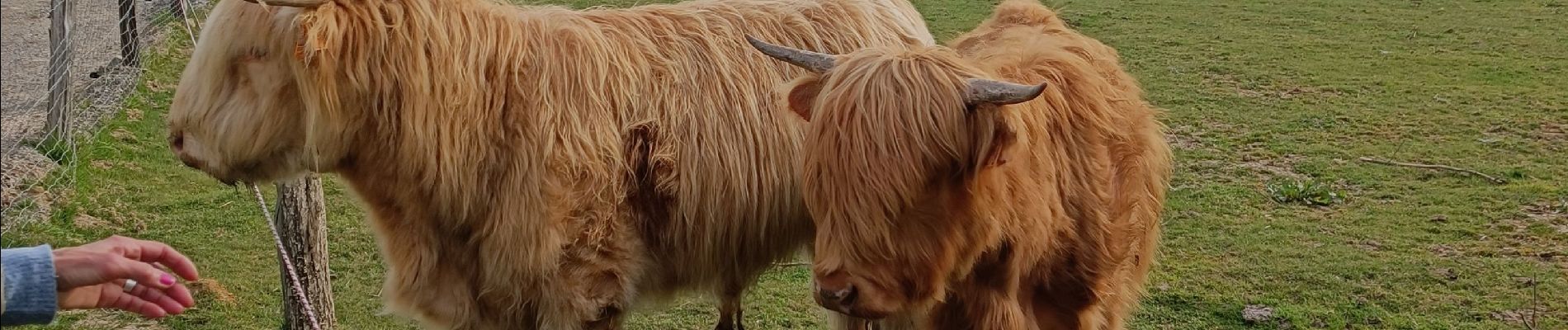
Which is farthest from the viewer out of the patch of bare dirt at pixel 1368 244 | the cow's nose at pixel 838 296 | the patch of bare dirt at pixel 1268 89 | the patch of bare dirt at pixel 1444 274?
the patch of bare dirt at pixel 1268 89

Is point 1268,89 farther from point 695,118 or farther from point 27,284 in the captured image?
point 27,284

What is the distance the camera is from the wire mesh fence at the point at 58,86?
19.9 feet

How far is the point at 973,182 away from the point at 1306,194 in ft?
13.1

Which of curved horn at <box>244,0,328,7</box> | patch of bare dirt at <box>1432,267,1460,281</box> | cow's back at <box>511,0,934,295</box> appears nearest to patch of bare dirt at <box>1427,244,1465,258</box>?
patch of bare dirt at <box>1432,267,1460,281</box>

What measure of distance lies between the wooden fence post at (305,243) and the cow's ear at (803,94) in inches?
74.9

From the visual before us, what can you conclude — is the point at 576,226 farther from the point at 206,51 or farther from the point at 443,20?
the point at 206,51

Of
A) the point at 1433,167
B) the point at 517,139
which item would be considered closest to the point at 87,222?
the point at 517,139

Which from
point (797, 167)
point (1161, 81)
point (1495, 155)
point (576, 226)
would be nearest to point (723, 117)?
point (797, 167)

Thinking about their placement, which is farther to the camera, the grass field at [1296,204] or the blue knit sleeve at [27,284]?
the grass field at [1296,204]

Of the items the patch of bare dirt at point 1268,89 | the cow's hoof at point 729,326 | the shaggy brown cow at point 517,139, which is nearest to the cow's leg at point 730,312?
the cow's hoof at point 729,326

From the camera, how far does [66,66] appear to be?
6.56 metres

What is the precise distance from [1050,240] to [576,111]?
1.23 meters

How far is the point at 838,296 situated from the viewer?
2797mm

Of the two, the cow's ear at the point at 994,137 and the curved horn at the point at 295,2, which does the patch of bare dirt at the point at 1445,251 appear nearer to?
the cow's ear at the point at 994,137
